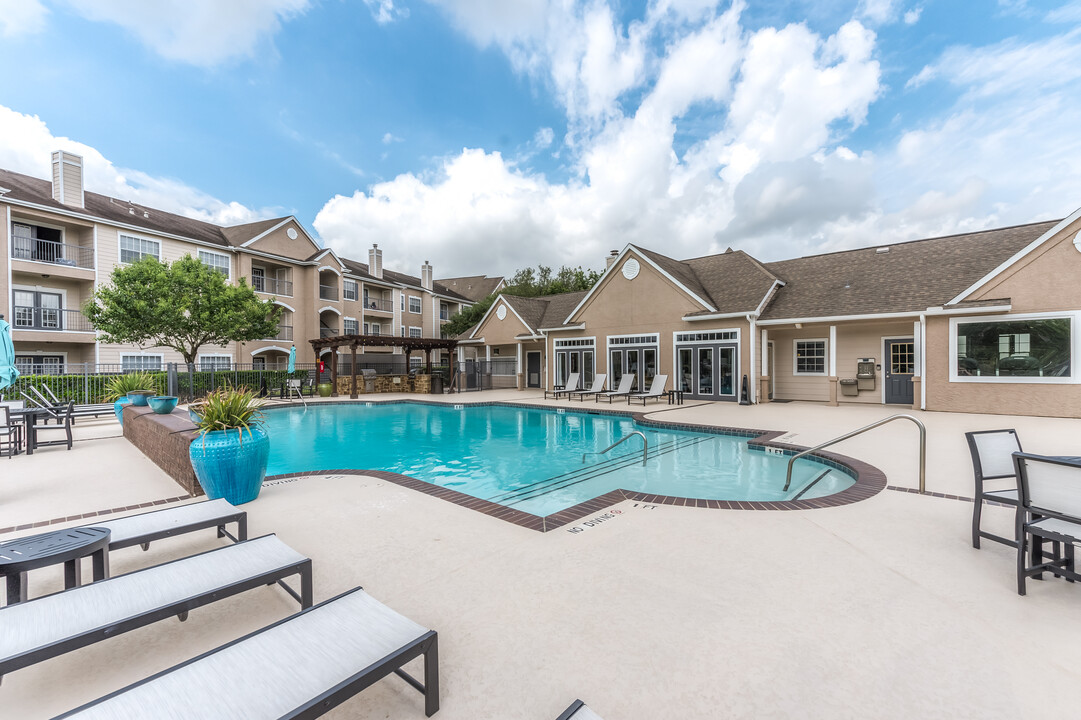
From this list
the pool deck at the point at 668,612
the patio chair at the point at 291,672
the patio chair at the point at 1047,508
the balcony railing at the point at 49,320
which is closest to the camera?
the patio chair at the point at 291,672

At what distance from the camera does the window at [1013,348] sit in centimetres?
1115

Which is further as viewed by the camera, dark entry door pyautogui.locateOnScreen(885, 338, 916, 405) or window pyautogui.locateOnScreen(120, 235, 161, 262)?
window pyautogui.locateOnScreen(120, 235, 161, 262)

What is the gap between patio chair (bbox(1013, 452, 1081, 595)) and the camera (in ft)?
8.91

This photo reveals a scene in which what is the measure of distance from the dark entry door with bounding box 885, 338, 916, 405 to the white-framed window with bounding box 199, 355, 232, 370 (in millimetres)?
28676

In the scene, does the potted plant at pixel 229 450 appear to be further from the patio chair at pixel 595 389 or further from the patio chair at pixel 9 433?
the patio chair at pixel 595 389

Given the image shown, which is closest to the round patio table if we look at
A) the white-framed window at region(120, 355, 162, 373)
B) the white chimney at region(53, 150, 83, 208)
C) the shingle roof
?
the shingle roof

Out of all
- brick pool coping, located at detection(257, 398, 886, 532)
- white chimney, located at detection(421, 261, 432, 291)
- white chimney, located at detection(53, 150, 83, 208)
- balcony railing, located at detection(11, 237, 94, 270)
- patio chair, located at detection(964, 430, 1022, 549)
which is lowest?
brick pool coping, located at detection(257, 398, 886, 532)

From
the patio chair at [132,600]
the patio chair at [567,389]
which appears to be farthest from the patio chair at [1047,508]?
the patio chair at [567,389]

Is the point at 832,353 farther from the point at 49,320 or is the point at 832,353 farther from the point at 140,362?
the point at 49,320

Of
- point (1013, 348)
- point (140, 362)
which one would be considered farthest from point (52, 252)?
point (1013, 348)

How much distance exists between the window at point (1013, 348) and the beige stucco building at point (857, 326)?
3 cm

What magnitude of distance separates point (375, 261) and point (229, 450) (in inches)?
1176

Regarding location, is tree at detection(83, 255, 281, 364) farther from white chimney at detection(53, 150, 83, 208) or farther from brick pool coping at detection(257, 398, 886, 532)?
brick pool coping at detection(257, 398, 886, 532)

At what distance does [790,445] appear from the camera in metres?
8.12
